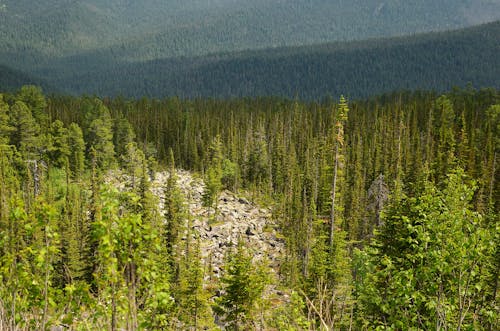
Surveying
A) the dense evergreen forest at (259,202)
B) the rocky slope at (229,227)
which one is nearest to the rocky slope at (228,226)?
the rocky slope at (229,227)

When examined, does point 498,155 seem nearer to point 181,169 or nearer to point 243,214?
point 243,214

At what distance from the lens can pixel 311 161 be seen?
278 ft

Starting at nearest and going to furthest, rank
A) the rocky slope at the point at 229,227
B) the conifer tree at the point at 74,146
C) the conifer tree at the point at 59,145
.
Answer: the rocky slope at the point at 229,227
the conifer tree at the point at 59,145
the conifer tree at the point at 74,146

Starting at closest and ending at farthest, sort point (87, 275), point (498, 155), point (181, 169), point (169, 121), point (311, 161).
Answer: point (87, 275) < point (498, 155) < point (311, 161) < point (181, 169) < point (169, 121)

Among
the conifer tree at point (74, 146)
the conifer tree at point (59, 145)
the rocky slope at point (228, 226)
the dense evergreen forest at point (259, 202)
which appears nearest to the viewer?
the dense evergreen forest at point (259, 202)

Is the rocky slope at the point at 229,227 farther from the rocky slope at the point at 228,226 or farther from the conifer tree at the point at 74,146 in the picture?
the conifer tree at the point at 74,146

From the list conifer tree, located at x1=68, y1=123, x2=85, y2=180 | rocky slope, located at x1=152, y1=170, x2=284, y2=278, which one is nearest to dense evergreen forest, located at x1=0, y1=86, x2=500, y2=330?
Result: conifer tree, located at x1=68, y1=123, x2=85, y2=180

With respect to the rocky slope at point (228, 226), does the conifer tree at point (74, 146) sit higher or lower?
higher

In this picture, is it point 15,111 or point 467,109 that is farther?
point 467,109

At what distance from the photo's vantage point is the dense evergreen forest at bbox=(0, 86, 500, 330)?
26.5ft

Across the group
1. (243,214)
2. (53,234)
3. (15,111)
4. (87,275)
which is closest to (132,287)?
(53,234)

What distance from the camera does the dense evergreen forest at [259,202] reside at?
806 cm

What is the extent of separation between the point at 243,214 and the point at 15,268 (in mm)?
65042

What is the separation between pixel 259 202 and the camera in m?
80.7
